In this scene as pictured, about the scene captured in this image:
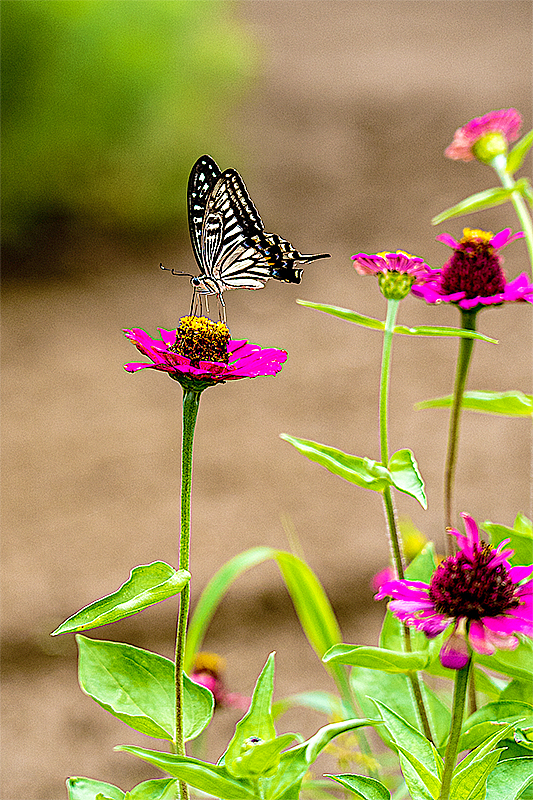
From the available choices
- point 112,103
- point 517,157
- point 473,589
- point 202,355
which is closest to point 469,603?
point 473,589

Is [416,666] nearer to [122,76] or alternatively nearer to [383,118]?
[122,76]

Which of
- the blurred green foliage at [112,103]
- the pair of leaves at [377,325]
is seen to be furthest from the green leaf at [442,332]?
the blurred green foliage at [112,103]

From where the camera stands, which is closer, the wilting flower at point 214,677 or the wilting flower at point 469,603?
the wilting flower at point 469,603

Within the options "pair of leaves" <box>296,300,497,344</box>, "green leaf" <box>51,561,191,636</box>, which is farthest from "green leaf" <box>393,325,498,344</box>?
"green leaf" <box>51,561,191,636</box>

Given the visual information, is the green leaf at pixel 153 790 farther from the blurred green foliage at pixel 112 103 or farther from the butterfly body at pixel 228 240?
the blurred green foliage at pixel 112 103

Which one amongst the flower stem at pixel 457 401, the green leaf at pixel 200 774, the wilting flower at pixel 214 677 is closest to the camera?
the green leaf at pixel 200 774

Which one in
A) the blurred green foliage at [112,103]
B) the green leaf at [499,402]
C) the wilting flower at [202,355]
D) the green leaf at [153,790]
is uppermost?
the blurred green foliage at [112,103]

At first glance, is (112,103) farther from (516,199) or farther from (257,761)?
(257,761)
